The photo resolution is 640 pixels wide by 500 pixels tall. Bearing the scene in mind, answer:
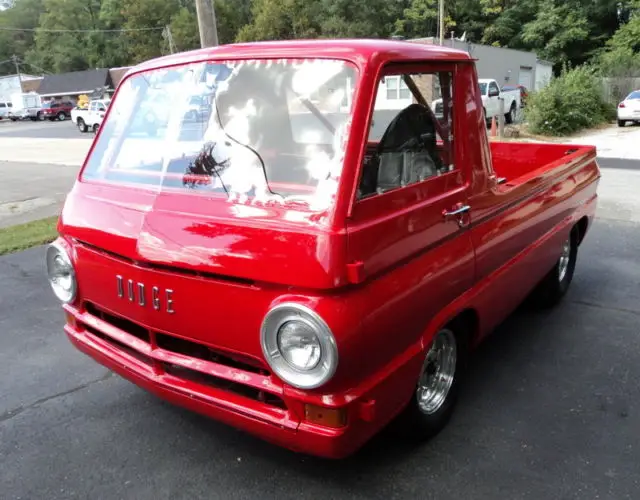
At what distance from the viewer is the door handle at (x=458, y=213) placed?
275 cm

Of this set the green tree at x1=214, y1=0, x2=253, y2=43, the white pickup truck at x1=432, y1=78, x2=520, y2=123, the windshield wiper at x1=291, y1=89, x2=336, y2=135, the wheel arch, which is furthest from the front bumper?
the green tree at x1=214, y1=0, x2=253, y2=43

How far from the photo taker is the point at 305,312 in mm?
2096

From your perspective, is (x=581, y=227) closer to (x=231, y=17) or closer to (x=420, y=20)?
(x=420, y=20)

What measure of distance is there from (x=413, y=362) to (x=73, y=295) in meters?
1.76

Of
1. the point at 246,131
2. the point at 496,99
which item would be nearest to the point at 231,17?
the point at 496,99

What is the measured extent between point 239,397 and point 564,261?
3.58m

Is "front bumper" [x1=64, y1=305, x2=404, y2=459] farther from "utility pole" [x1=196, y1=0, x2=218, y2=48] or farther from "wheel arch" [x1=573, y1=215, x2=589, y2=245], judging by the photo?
"utility pole" [x1=196, y1=0, x2=218, y2=48]

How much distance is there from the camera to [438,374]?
3.06 m

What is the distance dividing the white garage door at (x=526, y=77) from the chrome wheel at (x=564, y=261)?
39359 mm

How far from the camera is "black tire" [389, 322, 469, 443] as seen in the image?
2.80 metres

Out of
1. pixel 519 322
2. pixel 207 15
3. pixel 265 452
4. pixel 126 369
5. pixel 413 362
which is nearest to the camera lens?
pixel 413 362

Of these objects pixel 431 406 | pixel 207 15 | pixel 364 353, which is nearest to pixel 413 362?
pixel 364 353

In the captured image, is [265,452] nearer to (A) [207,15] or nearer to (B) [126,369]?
(B) [126,369]

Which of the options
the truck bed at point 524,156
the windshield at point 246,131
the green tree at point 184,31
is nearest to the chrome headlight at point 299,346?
the windshield at point 246,131
